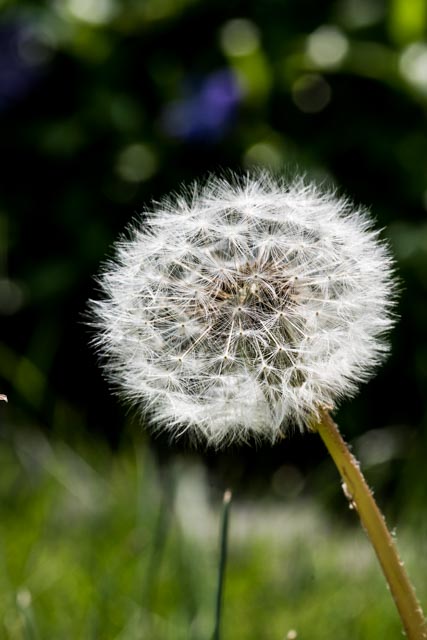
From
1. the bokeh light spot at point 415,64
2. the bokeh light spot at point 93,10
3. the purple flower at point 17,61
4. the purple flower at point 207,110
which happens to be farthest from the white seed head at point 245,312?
the purple flower at point 17,61

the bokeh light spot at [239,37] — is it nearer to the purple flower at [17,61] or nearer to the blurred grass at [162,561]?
the purple flower at [17,61]

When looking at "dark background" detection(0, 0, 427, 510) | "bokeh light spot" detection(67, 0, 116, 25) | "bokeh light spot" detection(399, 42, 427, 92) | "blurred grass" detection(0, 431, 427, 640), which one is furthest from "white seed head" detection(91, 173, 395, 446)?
"bokeh light spot" detection(67, 0, 116, 25)

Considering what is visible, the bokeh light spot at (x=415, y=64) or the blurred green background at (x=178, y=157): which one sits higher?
the bokeh light spot at (x=415, y=64)

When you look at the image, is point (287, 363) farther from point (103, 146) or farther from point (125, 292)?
point (103, 146)

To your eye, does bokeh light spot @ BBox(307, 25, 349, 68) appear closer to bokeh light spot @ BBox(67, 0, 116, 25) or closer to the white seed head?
bokeh light spot @ BBox(67, 0, 116, 25)

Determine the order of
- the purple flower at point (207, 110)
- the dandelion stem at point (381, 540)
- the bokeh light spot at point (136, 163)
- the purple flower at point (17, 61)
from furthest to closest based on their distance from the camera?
the purple flower at point (17, 61), the bokeh light spot at point (136, 163), the purple flower at point (207, 110), the dandelion stem at point (381, 540)

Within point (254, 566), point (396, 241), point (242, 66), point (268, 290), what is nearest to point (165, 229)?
point (268, 290)
